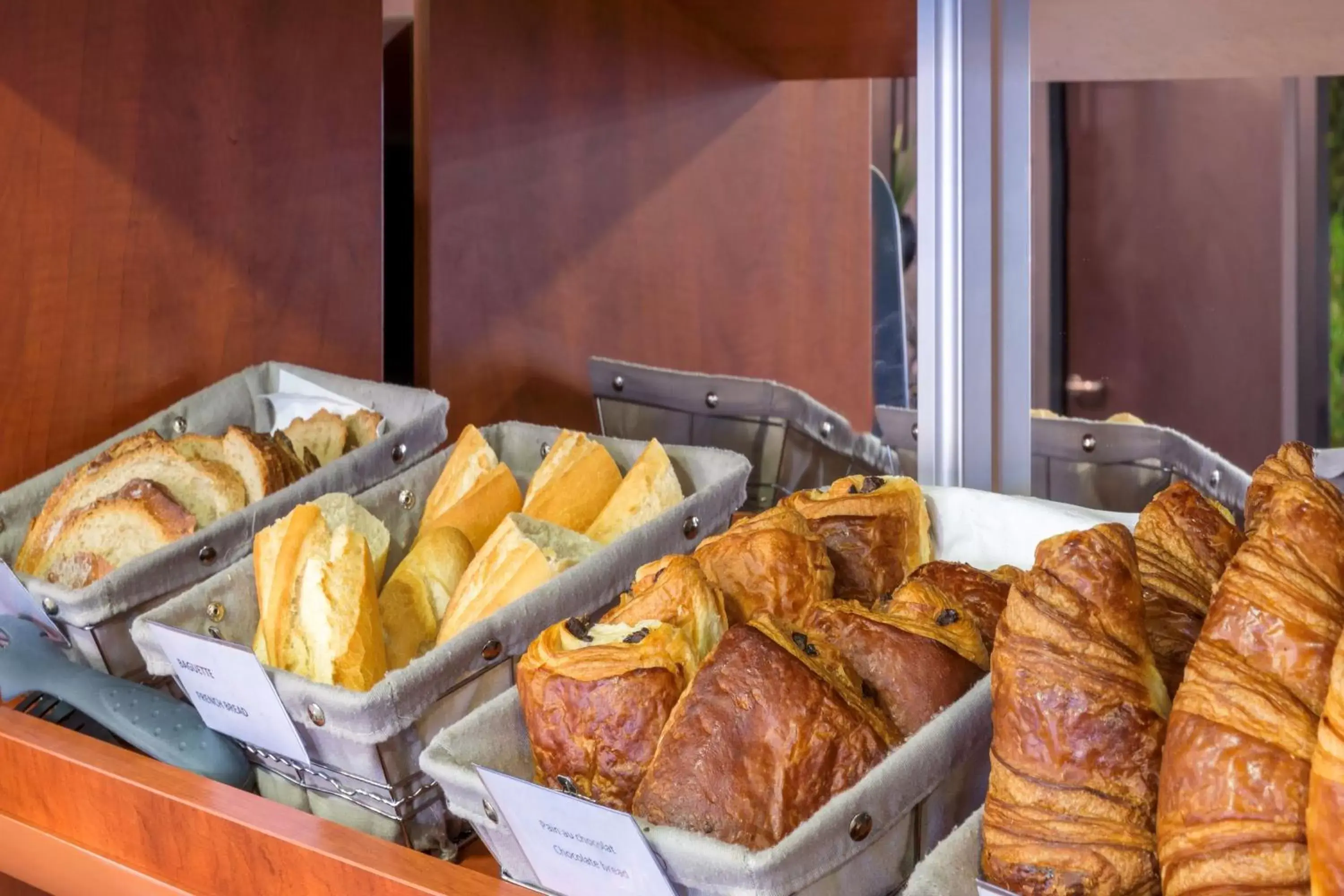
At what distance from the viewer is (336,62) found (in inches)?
64.6

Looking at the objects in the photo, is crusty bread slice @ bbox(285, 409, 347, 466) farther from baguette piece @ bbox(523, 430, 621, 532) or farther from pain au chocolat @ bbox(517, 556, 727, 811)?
pain au chocolat @ bbox(517, 556, 727, 811)

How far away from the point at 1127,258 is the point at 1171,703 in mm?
455

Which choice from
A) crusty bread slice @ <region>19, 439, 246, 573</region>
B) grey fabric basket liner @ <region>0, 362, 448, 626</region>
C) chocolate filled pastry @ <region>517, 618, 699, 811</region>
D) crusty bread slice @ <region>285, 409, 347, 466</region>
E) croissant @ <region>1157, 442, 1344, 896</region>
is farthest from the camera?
crusty bread slice @ <region>285, 409, 347, 466</region>

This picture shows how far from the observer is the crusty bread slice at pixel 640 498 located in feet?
→ 3.77

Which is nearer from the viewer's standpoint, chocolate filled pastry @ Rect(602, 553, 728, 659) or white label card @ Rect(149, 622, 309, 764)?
chocolate filled pastry @ Rect(602, 553, 728, 659)

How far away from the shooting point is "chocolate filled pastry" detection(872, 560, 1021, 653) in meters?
0.83

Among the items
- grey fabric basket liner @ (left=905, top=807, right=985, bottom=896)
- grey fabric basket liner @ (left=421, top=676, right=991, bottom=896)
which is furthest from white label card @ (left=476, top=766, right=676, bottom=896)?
grey fabric basket liner @ (left=905, top=807, right=985, bottom=896)

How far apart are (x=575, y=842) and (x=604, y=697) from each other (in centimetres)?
9

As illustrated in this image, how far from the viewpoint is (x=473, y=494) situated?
3.94 ft

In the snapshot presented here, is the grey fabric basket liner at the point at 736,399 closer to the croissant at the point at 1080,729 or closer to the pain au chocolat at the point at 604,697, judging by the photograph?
the pain au chocolat at the point at 604,697

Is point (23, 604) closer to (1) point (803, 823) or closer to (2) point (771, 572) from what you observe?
(2) point (771, 572)

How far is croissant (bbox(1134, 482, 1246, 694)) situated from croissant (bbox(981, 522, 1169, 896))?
63mm

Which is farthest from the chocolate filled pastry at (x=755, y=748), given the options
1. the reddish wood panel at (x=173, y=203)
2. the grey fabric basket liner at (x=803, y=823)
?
the reddish wood panel at (x=173, y=203)

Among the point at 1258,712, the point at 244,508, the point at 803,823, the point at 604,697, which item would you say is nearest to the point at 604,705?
the point at 604,697
